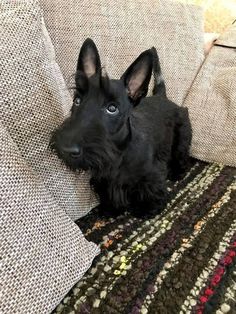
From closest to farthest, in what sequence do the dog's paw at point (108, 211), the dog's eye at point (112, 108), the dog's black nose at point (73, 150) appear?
the dog's black nose at point (73, 150) < the dog's eye at point (112, 108) < the dog's paw at point (108, 211)

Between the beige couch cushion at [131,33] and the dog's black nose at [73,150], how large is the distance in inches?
18.8

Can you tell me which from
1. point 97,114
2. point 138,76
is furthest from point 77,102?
point 138,76

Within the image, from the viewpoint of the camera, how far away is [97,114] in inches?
40.8

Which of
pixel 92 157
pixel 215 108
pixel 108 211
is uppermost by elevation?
pixel 92 157

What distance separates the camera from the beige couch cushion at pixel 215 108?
59.2 inches

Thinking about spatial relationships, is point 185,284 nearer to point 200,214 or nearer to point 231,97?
point 200,214

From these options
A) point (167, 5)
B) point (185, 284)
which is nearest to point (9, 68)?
point (185, 284)

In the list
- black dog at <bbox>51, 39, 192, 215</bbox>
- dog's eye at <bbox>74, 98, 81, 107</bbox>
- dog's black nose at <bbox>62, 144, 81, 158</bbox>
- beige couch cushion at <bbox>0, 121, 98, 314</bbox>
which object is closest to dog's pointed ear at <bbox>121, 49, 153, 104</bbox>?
black dog at <bbox>51, 39, 192, 215</bbox>

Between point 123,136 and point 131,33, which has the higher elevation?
point 131,33

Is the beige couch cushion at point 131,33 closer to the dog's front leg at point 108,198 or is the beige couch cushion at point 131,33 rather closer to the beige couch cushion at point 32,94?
the beige couch cushion at point 32,94

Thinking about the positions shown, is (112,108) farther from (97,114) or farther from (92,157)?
(92,157)

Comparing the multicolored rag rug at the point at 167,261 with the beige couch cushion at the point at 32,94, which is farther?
the beige couch cushion at the point at 32,94

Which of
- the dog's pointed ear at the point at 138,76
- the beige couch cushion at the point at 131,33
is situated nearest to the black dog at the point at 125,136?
the dog's pointed ear at the point at 138,76

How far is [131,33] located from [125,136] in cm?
55
